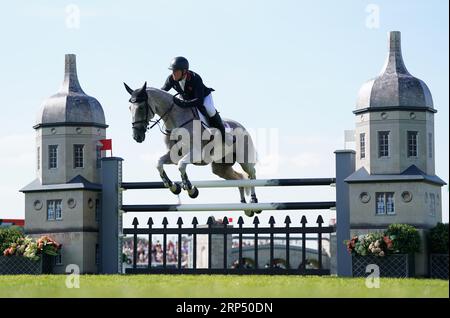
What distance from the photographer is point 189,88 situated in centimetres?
1789

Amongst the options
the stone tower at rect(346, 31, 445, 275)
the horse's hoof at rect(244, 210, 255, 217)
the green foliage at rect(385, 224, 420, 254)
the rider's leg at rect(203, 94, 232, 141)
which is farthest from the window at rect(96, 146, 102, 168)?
the green foliage at rect(385, 224, 420, 254)

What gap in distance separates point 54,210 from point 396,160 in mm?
9456

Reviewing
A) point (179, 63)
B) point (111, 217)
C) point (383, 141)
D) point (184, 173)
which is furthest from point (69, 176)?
point (179, 63)

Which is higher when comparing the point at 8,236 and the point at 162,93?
the point at 162,93

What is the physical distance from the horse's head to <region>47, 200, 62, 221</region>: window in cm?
872

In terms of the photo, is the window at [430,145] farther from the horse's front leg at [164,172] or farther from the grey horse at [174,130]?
the horse's front leg at [164,172]

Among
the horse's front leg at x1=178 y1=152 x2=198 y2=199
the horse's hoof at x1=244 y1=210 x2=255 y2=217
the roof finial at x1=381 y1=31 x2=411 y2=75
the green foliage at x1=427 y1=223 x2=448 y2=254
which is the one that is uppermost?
the roof finial at x1=381 y1=31 x2=411 y2=75

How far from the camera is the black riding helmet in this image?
17.4 meters

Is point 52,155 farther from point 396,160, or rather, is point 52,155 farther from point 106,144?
point 396,160

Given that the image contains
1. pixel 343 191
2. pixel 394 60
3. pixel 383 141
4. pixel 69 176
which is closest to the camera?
pixel 343 191

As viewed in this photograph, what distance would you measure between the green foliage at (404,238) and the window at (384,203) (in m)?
0.64

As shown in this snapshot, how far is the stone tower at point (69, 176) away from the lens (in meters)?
25.0

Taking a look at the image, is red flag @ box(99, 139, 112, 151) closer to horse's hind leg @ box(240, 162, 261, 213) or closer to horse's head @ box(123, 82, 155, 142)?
horse's hind leg @ box(240, 162, 261, 213)
